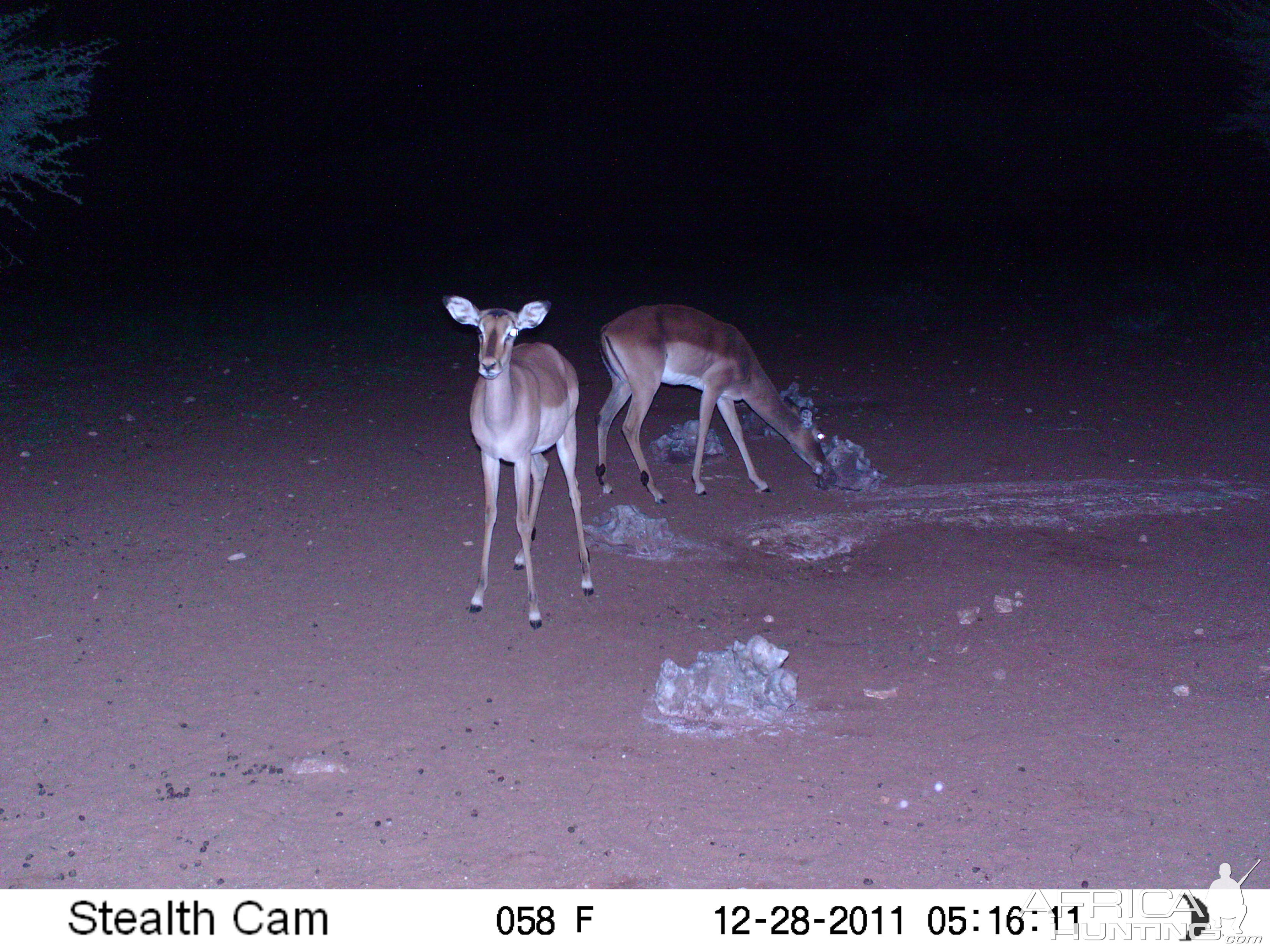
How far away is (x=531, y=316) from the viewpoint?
629 centimetres

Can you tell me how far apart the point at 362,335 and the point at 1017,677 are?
35.6 ft

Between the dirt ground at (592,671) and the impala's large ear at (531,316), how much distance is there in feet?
5.60

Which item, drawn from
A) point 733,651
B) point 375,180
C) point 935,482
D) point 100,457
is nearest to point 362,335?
point 100,457

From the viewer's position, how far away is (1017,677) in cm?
584

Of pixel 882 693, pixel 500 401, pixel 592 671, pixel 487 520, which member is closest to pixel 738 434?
pixel 487 520

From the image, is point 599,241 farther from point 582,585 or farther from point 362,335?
point 582,585

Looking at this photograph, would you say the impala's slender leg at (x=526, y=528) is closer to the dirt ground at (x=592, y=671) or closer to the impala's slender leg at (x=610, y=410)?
the dirt ground at (x=592, y=671)

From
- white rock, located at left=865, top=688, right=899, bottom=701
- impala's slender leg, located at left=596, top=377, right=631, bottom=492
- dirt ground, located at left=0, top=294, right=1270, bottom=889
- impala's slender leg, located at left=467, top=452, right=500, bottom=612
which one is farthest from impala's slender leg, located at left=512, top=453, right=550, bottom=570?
white rock, located at left=865, top=688, right=899, bottom=701

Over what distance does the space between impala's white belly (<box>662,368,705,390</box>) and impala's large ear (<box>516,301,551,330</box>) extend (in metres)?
2.90

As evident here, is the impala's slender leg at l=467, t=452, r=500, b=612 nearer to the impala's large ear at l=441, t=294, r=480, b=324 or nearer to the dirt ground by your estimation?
the dirt ground

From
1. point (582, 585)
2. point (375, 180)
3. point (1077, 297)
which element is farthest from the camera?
point (375, 180)

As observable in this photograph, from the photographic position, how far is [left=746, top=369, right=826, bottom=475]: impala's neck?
9.29 m

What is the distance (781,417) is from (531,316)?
3.76 m

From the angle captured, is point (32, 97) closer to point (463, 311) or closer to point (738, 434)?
point (463, 311)
